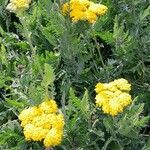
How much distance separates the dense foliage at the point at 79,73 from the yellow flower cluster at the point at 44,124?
3.8 inches

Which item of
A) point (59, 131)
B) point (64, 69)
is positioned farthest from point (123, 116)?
point (64, 69)

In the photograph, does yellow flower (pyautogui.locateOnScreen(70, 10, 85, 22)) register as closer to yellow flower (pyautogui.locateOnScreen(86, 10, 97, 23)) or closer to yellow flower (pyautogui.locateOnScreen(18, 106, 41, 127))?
yellow flower (pyautogui.locateOnScreen(86, 10, 97, 23))

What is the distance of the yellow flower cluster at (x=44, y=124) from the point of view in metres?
2.33

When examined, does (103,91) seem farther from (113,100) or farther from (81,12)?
(81,12)

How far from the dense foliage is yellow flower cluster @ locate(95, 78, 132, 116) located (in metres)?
0.11

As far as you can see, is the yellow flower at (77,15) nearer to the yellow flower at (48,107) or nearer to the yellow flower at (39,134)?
the yellow flower at (48,107)

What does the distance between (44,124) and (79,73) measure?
34.6 inches

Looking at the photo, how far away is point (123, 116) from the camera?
253cm

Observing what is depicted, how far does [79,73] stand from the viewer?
3.20 meters

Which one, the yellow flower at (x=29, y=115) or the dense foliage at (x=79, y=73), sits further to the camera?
the dense foliage at (x=79, y=73)

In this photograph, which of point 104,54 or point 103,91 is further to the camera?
point 104,54

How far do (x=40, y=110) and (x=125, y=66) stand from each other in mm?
1112

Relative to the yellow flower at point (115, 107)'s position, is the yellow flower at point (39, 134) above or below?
below

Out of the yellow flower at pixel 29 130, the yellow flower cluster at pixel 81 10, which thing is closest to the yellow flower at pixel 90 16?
the yellow flower cluster at pixel 81 10
